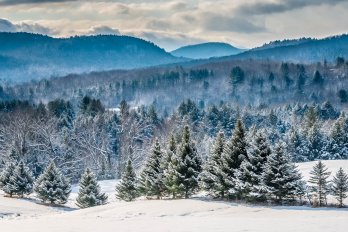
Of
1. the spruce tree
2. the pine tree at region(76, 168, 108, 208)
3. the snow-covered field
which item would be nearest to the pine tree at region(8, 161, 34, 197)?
the pine tree at region(76, 168, 108, 208)

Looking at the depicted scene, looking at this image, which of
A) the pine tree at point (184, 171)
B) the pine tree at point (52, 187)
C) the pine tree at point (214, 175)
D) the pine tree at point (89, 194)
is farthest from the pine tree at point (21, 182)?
the pine tree at point (214, 175)

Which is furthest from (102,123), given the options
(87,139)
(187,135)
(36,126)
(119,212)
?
(119,212)

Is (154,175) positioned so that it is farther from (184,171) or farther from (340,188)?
(340,188)

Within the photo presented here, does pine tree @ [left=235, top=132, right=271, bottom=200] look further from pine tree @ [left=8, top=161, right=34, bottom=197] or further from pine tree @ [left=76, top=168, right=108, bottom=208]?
pine tree @ [left=8, top=161, right=34, bottom=197]

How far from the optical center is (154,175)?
40.2 m

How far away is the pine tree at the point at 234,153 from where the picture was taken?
36.2 m

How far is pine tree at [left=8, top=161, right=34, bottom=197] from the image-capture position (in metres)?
48.3

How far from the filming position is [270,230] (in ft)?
71.2

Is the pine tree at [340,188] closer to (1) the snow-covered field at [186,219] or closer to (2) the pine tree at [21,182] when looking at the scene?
(1) the snow-covered field at [186,219]

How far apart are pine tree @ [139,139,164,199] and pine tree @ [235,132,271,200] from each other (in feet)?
23.9

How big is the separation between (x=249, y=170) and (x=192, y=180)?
16.7 feet

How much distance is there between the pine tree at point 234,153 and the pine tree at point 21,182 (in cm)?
2153

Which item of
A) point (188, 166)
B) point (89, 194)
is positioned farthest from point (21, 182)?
point (188, 166)

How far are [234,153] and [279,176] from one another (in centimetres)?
396
